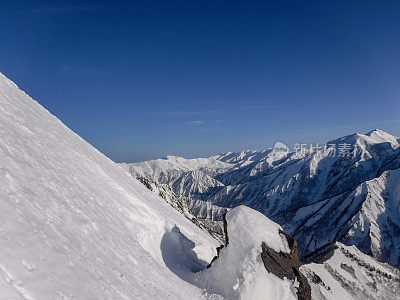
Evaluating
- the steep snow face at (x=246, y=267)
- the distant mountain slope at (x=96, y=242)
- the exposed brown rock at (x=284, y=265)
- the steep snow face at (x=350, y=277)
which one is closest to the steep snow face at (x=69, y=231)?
the distant mountain slope at (x=96, y=242)

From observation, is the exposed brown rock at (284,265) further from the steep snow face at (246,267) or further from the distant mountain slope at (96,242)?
the steep snow face at (246,267)

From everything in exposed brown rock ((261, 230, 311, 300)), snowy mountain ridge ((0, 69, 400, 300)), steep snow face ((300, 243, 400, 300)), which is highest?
snowy mountain ridge ((0, 69, 400, 300))

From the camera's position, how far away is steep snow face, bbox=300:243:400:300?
→ 147 ft

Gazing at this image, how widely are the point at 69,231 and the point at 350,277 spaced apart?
5847 centimetres

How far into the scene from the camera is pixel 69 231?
12.0 m

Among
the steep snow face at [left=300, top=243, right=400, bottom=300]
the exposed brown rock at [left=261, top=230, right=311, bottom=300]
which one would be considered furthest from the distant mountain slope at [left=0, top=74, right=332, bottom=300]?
the steep snow face at [left=300, top=243, right=400, bottom=300]

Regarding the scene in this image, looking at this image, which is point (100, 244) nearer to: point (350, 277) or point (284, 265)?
point (284, 265)

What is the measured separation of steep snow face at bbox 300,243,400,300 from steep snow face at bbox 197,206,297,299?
23039mm

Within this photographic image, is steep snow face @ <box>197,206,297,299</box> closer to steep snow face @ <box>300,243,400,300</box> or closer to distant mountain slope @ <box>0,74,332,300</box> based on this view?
distant mountain slope @ <box>0,74,332,300</box>

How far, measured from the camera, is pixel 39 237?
947 cm

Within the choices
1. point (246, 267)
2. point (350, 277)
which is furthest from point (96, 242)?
point (350, 277)

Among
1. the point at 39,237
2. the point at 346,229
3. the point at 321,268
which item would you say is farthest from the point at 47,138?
the point at 346,229

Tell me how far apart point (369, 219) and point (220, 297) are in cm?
21855

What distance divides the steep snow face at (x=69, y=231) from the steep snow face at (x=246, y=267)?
2.64 meters
